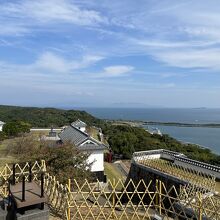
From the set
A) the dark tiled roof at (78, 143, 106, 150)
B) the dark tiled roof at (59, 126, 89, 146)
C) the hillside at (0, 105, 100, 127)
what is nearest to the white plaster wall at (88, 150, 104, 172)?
the dark tiled roof at (78, 143, 106, 150)

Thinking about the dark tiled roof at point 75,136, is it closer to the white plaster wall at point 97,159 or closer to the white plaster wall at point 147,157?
the white plaster wall at point 97,159

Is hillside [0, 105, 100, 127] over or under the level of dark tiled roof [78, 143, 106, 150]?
over

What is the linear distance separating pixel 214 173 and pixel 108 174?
13.5m

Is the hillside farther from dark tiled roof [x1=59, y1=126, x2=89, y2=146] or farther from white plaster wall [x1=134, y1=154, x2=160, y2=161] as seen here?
white plaster wall [x1=134, y1=154, x2=160, y2=161]

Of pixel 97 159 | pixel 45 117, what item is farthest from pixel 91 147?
pixel 45 117

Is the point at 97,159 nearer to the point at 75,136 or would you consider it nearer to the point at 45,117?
the point at 75,136

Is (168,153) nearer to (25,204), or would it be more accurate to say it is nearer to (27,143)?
(27,143)

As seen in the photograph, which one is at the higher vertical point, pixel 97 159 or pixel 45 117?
pixel 45 117

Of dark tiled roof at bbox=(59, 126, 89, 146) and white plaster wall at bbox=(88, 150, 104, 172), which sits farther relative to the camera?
dark tiled roof at bbox=(59, 126, 89, 146)

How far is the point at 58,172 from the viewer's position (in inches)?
777

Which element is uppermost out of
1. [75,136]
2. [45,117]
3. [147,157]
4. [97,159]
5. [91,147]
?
[45,117]

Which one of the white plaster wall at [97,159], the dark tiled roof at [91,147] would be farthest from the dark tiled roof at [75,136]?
the white plaster wall at [97,159]

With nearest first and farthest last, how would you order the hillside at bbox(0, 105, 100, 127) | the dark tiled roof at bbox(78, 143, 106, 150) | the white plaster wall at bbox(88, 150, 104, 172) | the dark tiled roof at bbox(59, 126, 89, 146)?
the dark tiled roof at bbox(78, 143, 106, 150)
the white plaster wall at bbox(88, 150, 104, 172)
the dark tiled roof at bbox(59, 126, 89, 146)
the hillside at bbox(0, 105, 100, 127)

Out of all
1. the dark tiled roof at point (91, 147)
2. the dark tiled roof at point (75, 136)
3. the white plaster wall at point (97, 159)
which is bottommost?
the white plaster wall at point (97, 159)
